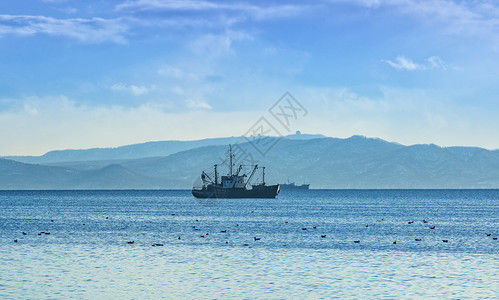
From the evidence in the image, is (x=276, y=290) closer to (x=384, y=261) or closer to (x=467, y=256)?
(x=384, y=261)

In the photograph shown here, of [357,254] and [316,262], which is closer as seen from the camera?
[316,262]

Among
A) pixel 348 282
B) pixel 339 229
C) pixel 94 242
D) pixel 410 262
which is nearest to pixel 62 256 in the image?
pixel 94 242

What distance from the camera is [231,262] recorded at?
186 feet

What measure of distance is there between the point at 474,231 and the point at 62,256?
64713mm

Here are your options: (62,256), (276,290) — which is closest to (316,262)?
(276,290)

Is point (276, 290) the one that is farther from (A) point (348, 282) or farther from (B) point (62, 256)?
(B) point (62, 256)

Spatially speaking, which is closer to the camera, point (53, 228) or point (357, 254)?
point (357, 254)

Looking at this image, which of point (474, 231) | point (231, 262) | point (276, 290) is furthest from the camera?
point (474, 231)

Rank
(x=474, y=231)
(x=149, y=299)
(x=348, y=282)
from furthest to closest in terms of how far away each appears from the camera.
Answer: (x=474, y=231)
(x=348, y=282)
(x=149, y=299)

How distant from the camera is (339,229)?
10056cm

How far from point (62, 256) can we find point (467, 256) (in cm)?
3964

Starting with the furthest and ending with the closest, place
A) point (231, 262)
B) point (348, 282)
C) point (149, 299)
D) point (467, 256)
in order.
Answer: point (467, 256) → point (231, 262) → point (348, 282) → point (149, 299)

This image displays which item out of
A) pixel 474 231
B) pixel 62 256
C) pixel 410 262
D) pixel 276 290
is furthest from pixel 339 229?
pixel 276 290

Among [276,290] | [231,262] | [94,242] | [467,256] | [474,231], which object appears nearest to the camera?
[276,290]
